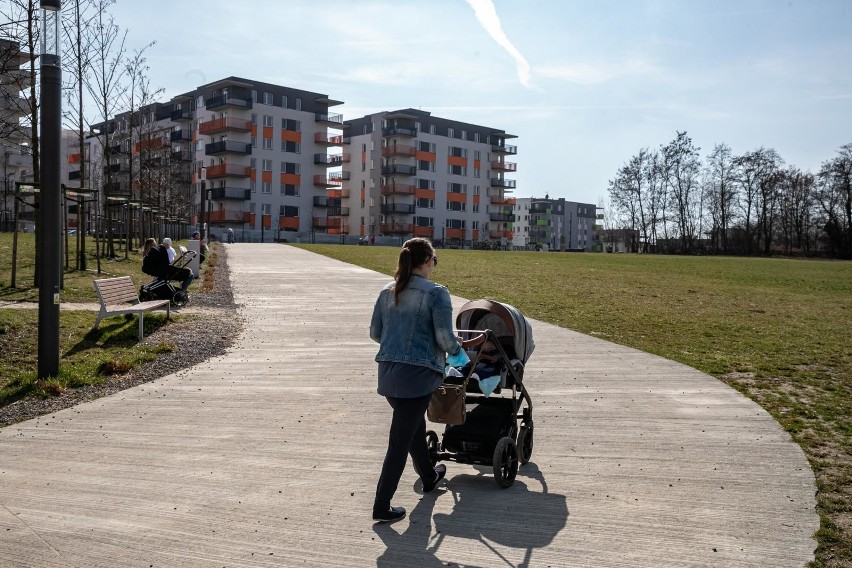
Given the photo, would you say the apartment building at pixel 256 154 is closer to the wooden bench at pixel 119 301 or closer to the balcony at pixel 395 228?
the balcony at pixel 395 228

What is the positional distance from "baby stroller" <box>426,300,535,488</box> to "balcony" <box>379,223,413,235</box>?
343 ft

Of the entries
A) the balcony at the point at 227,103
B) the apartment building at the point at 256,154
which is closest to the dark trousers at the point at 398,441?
the apartment building at the point at 256,154

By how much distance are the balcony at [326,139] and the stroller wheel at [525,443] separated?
97.3 metres

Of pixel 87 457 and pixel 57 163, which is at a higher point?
pixel 57 163

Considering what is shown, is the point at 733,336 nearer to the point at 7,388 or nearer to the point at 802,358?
the point at 802,358

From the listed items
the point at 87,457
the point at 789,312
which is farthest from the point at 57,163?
the point at 789,312

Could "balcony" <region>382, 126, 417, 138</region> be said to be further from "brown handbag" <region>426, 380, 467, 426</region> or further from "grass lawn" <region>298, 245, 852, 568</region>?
"brown handbag" <region>426, 380, 467, 426</region>

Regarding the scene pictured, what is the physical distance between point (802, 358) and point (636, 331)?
335 centimetres

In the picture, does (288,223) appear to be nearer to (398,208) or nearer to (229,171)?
(229,171)

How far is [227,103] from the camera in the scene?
300ft

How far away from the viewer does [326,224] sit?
102 m

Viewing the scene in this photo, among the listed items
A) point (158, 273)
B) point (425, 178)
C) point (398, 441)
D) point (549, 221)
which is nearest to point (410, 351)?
point (398, 441)

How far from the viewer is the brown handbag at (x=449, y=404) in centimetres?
529

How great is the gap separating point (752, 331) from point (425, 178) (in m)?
101
